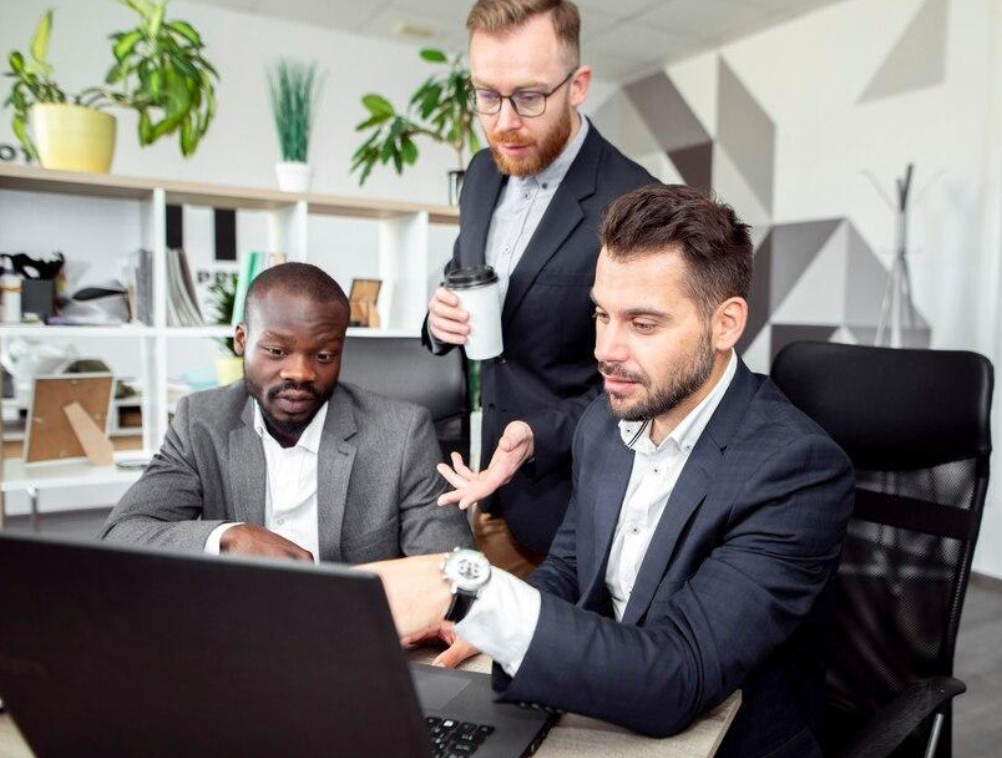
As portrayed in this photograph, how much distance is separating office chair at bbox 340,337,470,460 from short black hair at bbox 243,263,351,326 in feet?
1.44

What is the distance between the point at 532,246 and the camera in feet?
5.53

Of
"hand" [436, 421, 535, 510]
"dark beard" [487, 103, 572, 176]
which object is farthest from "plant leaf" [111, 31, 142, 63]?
"hand" [436, 421, 535, 510]

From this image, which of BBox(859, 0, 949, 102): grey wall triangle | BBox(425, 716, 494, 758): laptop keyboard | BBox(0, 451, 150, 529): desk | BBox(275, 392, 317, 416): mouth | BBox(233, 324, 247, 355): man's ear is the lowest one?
BBox(0, 451, 150, 529): desk

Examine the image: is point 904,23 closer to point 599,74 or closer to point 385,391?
point 599,74

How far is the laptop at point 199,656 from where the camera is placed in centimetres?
49

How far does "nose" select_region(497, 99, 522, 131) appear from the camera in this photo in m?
1.55

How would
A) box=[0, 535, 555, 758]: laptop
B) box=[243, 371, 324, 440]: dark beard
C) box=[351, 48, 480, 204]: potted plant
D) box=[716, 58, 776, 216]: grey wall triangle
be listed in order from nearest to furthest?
box=[0, 535, 555, 758]: laptop → box=[243, 371, 324, 440]: dark beard → box=[351, 48, 480, 204]: potted plant → box=[716, 58, 776, 216]: grey wall triangle

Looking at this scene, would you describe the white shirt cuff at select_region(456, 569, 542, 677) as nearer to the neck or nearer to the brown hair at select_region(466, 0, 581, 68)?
the neck

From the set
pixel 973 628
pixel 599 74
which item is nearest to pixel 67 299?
pixel 973 628

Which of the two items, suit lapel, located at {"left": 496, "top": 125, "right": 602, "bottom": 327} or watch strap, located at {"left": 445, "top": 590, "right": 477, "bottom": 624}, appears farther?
suit lapel, located at {"left": 496, "top": 125, "right": 602, "bottom": 327}

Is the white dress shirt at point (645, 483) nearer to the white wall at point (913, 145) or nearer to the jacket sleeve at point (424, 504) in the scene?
the jacket sleeve at point (424, 504)

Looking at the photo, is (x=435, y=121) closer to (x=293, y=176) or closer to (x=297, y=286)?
(x=293, y=176)

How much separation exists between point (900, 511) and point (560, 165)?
98cm

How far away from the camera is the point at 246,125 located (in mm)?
4730
